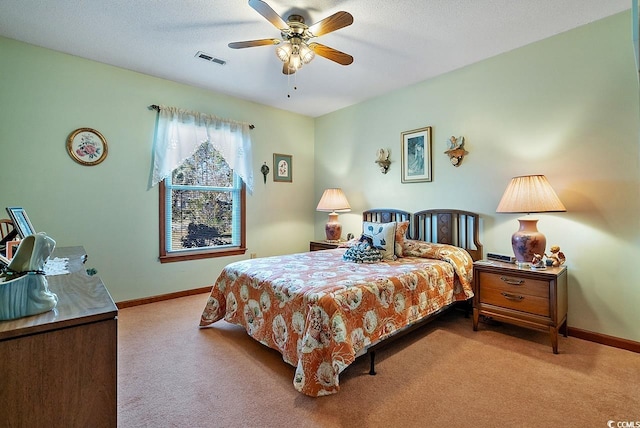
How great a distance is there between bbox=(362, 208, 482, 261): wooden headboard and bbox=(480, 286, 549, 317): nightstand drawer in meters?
0.58

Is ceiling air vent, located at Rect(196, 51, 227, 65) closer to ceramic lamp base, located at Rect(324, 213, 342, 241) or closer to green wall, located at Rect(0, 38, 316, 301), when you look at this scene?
green wall, located at Rect(0, 38, 316, 301)

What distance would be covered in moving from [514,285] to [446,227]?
3.44 ft

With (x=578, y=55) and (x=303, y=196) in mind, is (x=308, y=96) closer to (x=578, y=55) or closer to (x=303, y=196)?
(x=303, y=196)

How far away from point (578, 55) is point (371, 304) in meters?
2.83

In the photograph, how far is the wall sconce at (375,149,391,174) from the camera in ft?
13.5

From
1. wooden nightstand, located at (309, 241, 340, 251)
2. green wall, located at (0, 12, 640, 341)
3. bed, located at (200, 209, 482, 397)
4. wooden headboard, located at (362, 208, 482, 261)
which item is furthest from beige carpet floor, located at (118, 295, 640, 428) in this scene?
wooden nightstand, located at (309, 241, 340, 251)

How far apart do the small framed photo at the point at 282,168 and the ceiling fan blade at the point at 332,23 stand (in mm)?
2604

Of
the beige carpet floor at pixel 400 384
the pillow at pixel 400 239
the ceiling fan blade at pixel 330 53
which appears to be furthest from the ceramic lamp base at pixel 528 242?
the ceiling fan blade at pixel 330 53

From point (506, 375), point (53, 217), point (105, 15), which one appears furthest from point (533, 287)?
point (53, 217)

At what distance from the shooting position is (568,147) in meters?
2.69

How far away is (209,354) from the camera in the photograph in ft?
7.82

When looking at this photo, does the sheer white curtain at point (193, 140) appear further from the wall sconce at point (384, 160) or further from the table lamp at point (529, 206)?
the table lamp at point (529, 206)

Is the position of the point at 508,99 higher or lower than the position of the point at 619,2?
lower

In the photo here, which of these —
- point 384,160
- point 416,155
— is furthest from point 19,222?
point 416,155
